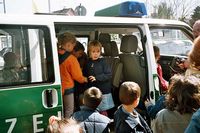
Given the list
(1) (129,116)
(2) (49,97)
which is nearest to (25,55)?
(2) (49,97)

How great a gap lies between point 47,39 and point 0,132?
1008mm

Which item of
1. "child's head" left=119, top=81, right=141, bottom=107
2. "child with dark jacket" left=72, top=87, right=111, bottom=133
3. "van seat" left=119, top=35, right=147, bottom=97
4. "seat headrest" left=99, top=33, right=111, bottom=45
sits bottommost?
"child with dark jacket" left=72, top=87, right=111, bottom=133

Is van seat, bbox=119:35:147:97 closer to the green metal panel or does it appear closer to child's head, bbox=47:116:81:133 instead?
the green metal panel

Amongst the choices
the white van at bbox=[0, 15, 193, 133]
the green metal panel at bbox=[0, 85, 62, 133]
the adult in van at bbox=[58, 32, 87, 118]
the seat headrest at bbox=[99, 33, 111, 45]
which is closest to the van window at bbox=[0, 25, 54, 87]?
the white van at bbox=[0, 15, 193, 133]

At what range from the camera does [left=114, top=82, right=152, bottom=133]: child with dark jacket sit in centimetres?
293

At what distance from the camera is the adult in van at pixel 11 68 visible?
3178 mm

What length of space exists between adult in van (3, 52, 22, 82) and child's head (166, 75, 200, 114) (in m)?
1.56

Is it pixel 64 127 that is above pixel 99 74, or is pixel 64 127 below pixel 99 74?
below

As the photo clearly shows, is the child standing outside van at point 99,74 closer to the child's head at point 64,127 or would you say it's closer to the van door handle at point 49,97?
the van door handle at point 49,97

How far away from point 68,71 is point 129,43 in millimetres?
1059

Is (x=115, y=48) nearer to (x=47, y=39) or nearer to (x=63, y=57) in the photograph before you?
(x=63, y=57)

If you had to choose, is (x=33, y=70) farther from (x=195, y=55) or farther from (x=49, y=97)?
(x=195, y=55)

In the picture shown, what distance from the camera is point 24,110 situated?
318cm

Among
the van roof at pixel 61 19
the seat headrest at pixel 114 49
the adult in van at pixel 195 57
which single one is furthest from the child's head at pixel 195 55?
the seat headrest at pixel 114 49
